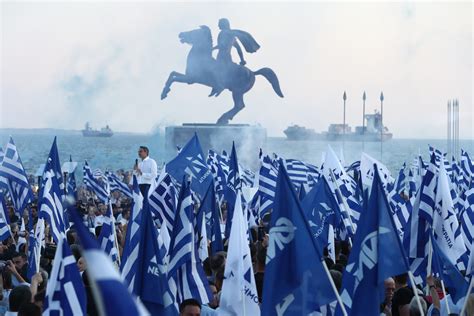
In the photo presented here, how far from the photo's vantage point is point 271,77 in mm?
37500

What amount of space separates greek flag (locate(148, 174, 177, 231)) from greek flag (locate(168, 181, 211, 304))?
1939 mm

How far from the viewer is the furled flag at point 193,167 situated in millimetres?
14188

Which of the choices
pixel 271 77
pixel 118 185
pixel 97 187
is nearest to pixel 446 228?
pixel 97 187

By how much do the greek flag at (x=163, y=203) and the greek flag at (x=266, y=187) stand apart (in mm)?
2414

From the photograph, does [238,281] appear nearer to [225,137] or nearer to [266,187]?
[266,187]

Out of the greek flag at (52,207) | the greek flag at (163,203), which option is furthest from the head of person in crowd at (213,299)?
the greek flag at (163,203)

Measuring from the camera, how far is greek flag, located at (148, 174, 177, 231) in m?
10.4

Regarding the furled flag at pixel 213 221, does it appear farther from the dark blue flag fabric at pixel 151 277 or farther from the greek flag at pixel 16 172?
the dark blue flag fabric at pixel 151 277

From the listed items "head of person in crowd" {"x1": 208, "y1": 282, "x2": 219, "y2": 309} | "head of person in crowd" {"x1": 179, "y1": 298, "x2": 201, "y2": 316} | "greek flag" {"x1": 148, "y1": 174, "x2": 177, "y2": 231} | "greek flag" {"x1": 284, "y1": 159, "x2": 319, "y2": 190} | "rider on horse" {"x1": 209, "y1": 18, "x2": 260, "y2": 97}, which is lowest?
"head of person in crowd" {"x1": 208, "y1": 282, "x2": 219, "y2": 309}

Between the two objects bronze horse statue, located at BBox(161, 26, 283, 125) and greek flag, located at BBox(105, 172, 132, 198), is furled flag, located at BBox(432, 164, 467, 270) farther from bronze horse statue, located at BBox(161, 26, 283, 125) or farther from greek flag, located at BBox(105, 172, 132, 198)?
bronze horse statue, located at BBox(161, 26, 283, 125)

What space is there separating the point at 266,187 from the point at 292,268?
20.9 ft

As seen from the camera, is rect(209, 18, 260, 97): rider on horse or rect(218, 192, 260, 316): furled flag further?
rect(209, 18, 260, 97): rider on horse

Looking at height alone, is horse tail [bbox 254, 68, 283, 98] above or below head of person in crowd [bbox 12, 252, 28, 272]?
above

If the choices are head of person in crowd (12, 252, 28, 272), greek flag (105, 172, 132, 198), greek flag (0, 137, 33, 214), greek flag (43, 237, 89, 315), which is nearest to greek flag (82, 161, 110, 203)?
greek flag (105, 172, 132, 198)
